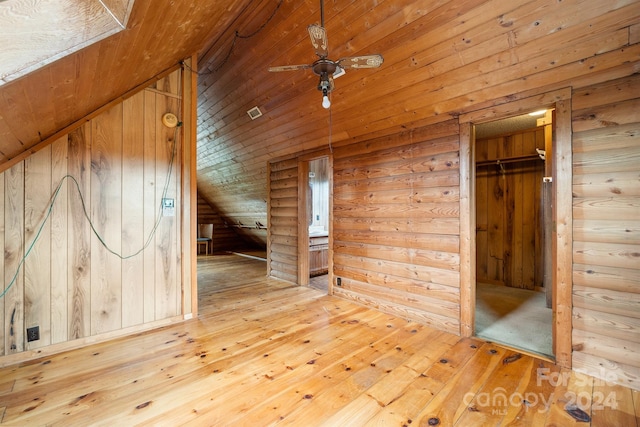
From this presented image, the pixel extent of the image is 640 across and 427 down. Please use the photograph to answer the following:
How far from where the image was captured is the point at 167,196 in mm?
2941

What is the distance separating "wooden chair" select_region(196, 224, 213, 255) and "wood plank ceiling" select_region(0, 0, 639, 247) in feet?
15.7

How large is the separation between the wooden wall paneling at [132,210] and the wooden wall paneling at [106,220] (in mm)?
40

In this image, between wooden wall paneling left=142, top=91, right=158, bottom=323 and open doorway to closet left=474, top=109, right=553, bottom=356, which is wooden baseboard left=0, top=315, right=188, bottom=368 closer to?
wooden wall paneling left=142, top=91, right=158, bottom=323

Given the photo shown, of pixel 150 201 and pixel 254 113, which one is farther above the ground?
pixel 254 113

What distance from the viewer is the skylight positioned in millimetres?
822

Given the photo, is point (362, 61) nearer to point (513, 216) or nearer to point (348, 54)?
point (348, 54)

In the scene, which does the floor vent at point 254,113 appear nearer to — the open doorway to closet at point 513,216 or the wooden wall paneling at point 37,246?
the wooden wall paneling at point 37,246

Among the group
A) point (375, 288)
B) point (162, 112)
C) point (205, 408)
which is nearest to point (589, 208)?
point (375, 288)

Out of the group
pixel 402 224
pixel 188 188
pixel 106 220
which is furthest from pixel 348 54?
pixel 106 220

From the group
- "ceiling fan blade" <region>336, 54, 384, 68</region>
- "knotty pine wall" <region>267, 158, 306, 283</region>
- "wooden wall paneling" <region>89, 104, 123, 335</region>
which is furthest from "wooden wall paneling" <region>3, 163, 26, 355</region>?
"knotty pine wall" <region>267, 158, 306, 283</region>

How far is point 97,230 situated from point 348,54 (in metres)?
2.89

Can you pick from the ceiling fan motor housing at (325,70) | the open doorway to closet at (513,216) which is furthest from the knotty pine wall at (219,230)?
the ceiling fan motor housing at (325,70)

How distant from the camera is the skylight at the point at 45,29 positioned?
82 cm

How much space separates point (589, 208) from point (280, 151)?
3.83m
